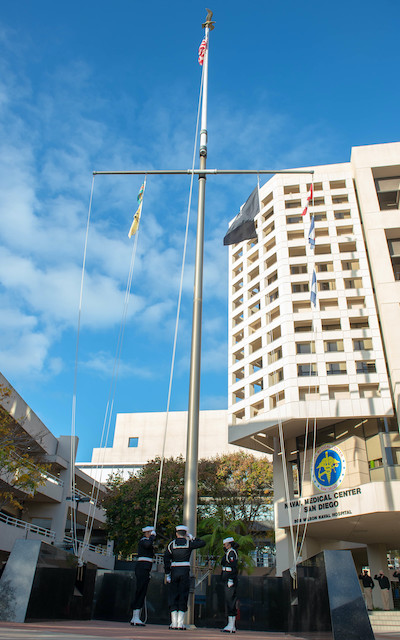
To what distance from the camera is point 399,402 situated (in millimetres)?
28797

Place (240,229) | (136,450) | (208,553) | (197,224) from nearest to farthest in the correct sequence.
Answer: (197,224) < (240,229) < (208,553) < (136,450)

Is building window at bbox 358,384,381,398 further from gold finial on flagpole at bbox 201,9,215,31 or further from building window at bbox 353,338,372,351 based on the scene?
gold finial on flagpole at bbox 201,9,215,31

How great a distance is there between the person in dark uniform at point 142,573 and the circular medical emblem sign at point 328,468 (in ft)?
73.9

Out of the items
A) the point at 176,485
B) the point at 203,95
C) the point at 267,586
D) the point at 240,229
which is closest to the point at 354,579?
the point at 267,586

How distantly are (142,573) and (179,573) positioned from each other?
0.98m

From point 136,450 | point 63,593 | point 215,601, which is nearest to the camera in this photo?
point 63,593

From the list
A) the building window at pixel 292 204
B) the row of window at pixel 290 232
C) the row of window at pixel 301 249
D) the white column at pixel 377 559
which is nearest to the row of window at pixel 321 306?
the row of window at pixel 301 249

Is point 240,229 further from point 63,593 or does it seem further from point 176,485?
point 176,485

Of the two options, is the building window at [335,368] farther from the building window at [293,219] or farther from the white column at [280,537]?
the building window at [293,219]

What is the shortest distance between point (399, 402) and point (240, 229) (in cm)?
1828

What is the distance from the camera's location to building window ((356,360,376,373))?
31406 mm

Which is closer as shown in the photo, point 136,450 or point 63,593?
point 63,593

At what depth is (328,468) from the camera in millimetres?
30609

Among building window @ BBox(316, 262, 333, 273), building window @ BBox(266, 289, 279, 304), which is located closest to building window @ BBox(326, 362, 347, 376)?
building window @ BBox(266, 289, 279, 304)
